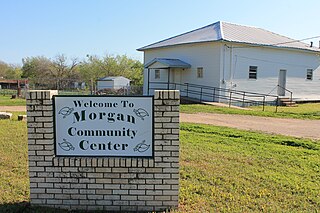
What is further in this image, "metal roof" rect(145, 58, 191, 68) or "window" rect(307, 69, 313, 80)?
"window" rect(307, 69, 313, 80)

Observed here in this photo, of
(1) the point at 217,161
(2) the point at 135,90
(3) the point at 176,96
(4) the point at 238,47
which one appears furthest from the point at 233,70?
(3) the point at 176,96

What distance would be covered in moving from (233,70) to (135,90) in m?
13.7

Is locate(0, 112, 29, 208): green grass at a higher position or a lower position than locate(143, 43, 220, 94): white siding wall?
lower

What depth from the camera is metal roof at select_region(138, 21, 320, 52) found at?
22603mm

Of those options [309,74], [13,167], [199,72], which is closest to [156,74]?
[199,72]

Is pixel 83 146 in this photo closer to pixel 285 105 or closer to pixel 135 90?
pixel 285 105

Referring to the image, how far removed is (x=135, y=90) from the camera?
3338 centimetres

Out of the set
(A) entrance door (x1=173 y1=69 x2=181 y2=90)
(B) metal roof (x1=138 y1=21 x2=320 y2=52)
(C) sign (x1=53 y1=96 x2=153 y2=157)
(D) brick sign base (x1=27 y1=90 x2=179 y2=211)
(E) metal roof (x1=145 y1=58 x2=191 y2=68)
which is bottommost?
(D) brick sign base (x1=27 y1=90 x2=179 y2=211)

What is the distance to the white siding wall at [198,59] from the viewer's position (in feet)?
72.0

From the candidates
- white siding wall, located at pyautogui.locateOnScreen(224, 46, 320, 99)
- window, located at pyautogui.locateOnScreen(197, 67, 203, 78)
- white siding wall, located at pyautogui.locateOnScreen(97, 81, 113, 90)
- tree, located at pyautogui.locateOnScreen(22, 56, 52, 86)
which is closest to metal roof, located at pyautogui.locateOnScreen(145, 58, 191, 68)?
window, located at pyautogui.locateOnScreen(197, 67, 203, 78)

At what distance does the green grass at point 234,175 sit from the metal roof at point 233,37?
15048mm

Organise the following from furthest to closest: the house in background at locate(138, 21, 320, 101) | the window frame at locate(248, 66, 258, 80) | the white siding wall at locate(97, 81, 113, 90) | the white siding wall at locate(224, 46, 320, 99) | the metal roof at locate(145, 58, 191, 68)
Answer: the white siding wall at locate(97, 81, 113, 90) → the window frame at locate(248, 66, 258, 80) → the metal roof at locate(145, 58, 191, 68) → the white siding wall at locate(224, 46, 320, 99) → the house in background at locate(138, 21, 320, 101)

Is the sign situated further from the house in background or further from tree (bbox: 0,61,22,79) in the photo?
tree (bbox: 0,61,22,79)

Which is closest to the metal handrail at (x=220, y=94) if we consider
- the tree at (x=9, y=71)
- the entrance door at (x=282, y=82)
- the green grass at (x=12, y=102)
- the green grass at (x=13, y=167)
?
the entrance door at (x=282, y=82)
